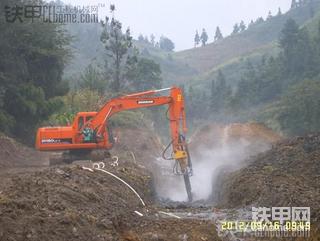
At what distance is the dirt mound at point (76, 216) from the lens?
845cm

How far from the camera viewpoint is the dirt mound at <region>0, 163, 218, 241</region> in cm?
845

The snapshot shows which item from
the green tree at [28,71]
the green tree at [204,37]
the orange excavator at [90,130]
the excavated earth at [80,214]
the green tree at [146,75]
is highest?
the green tree at [204,37]

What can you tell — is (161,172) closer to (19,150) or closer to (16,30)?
(19,150)

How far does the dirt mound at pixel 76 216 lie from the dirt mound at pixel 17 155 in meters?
9.22

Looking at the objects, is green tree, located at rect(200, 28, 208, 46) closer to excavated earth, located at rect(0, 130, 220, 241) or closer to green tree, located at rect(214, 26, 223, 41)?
green tree, located at rect(214, 26, 223, 41)

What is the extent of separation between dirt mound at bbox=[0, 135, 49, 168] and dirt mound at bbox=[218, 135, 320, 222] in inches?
358

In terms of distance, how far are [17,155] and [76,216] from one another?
15.9 m

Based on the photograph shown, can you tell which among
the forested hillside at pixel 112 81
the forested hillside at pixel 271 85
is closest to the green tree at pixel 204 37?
the forested hillside at pixel 112 81

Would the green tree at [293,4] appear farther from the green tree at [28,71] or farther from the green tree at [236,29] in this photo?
the green tree at [28,71]

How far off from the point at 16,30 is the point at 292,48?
5477cm

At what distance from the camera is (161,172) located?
30484 mm

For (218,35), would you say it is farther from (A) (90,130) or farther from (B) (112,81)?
(A) (90,130)

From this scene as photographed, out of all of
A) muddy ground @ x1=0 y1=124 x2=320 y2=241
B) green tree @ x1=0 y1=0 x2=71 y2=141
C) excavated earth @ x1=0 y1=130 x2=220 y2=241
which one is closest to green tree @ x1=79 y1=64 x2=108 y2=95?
green tree @ x1=0 y1=0 x2=71 y2=141

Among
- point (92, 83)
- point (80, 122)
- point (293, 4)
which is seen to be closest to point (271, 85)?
point (92, 83)
